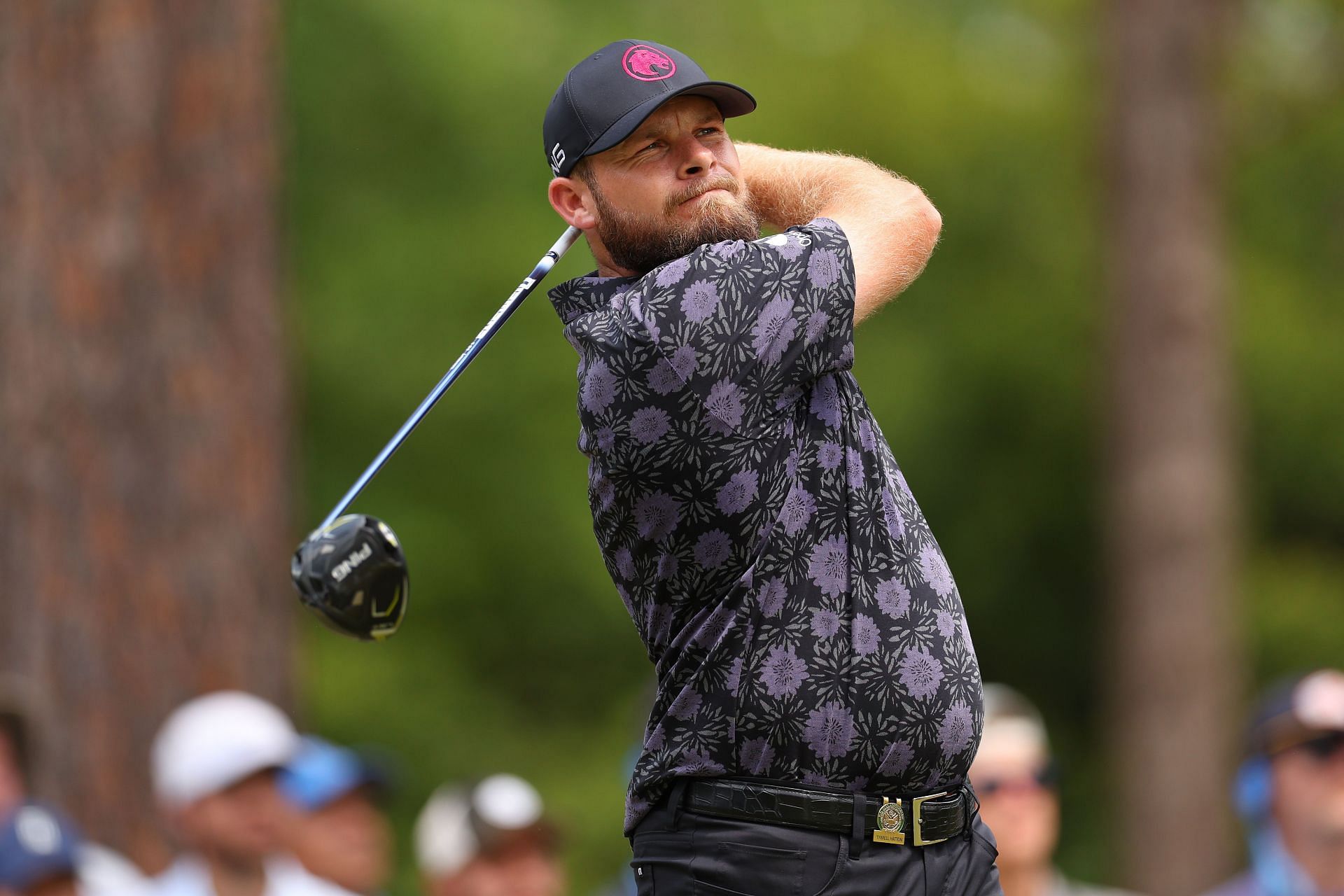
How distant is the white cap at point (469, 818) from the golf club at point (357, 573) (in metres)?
2.30

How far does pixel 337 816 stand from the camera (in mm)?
6371

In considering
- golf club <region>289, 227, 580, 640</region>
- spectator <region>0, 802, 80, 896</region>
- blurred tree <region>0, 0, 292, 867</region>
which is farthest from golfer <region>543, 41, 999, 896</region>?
blurred tree <region>0, 0, 292, 867</region>

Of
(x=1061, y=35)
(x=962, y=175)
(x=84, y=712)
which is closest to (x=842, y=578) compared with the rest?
(x=84, y=712)

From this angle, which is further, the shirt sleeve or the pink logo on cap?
the pink logo on cap

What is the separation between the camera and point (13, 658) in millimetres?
6898

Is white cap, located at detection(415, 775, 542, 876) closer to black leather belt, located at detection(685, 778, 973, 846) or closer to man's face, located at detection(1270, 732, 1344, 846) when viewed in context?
man's face, located at detection(1270, 732, 1344, 846)

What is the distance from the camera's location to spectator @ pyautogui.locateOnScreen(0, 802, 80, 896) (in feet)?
16.1

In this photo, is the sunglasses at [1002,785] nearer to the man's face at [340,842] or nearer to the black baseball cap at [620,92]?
the man's face at [340,842]

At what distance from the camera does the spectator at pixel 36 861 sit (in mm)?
4902

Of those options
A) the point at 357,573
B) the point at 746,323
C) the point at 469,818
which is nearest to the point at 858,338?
the point at 469,818

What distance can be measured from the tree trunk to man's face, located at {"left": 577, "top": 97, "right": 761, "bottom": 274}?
27.1 ft

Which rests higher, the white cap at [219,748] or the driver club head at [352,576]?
the driver club head at [352,576]

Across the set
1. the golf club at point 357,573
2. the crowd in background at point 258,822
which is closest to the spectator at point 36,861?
the crowd in background at point 258,822

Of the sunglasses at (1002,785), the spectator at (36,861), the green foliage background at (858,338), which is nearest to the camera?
the spectator at (36,861)
